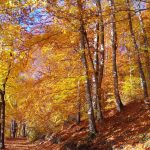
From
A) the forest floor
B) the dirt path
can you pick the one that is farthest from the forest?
the dirt path

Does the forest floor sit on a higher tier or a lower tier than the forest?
lower

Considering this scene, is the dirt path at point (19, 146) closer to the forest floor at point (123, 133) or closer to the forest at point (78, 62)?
the forest at point (78, 62)

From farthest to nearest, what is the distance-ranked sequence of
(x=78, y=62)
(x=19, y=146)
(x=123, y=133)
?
(x=19, y=146) < (x=78, y=62) < (x=123, y=133)

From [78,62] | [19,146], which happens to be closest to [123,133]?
[78,62]

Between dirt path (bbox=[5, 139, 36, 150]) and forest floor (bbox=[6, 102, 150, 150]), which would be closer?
forest floor (bbox=[6, 102, 150, 150])

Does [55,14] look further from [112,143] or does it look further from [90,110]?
[112,143]

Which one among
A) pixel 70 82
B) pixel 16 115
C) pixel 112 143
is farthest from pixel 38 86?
pixel 16 115

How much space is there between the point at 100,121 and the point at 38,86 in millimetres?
4120

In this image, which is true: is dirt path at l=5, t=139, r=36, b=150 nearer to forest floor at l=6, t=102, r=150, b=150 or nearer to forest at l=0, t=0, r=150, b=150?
forest at l=0, t=0, r=150, b=150

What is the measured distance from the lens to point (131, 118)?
46.6 feet

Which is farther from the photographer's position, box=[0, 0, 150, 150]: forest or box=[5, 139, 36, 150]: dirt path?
box=[5, 139, 36, 150]: dirt path

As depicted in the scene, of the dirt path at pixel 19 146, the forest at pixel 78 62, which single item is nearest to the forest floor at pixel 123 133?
the forest at pixel 78 62

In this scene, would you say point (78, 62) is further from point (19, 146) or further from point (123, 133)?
point (19, 146)

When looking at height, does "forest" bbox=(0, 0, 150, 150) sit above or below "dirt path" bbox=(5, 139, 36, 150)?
above
